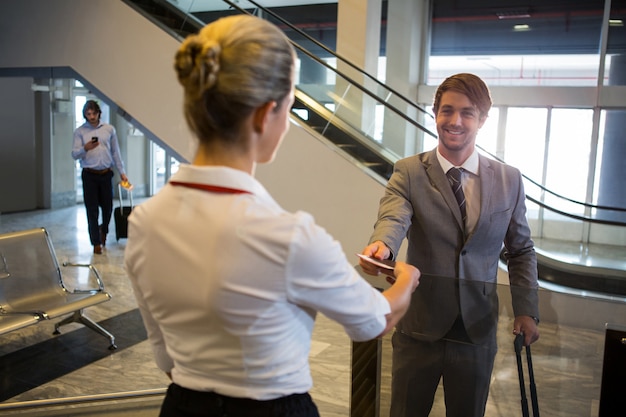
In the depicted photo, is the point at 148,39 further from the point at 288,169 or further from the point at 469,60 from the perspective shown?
the point at 469,60

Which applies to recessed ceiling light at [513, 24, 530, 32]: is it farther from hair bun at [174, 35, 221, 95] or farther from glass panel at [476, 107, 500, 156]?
hair bun at [174, 35, 221, 95]

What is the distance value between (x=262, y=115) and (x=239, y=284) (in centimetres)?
29

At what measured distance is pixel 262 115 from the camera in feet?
3.40

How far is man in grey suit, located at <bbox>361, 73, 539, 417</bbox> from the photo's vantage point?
195cm

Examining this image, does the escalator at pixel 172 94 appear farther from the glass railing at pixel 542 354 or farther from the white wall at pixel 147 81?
the glass railing at pixel 542 354

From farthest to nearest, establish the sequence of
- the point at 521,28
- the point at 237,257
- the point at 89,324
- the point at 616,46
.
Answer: the point at 521,28 < the point at 616,46 < the point at 89,324 < the point at 237,257

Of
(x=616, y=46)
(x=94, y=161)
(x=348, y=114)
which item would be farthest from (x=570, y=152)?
(x=94, y=161)

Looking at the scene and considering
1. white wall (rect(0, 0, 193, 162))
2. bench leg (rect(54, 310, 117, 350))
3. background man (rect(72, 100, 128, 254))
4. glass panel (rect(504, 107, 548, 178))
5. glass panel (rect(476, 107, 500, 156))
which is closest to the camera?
bench leg (rect(54, 310, 117, 350))

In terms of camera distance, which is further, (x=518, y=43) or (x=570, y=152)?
(x=518, y=43)

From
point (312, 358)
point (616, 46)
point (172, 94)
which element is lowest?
point (312, 358)

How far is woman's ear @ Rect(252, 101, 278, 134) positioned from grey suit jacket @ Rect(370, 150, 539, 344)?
1.03 metres

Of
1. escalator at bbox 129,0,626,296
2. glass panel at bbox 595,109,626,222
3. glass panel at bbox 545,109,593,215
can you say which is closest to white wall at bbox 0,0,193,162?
escalator at bbox 129,0,626,296

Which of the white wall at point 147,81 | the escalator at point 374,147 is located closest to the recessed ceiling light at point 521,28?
the escalator at point 374,147

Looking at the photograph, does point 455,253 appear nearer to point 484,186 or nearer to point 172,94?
point 484,186
